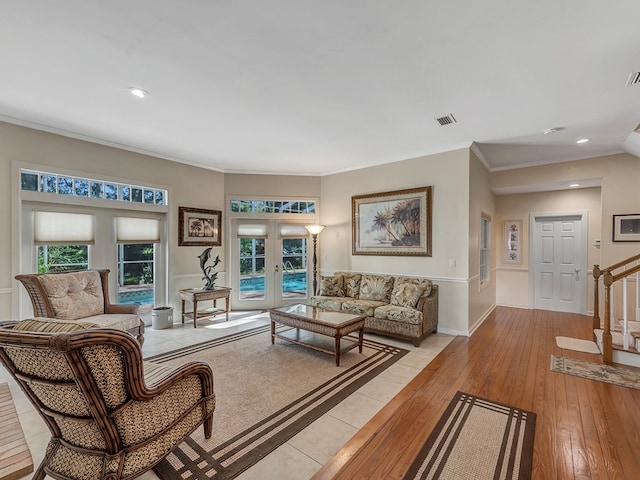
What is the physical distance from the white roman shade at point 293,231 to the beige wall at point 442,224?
4.01 feet

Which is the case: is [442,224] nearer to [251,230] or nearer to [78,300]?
[251,230]

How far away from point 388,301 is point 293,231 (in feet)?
8.28

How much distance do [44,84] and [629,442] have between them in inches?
223

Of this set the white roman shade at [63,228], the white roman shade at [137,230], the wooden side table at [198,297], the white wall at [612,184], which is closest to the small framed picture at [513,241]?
the white wall at [612,184]

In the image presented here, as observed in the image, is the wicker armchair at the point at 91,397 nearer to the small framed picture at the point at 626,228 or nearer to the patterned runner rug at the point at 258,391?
the patterned runner rug at the point at 258,391

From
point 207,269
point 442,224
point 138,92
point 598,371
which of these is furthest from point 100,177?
point 598,371

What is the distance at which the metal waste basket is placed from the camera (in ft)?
15.5

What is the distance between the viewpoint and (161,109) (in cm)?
330

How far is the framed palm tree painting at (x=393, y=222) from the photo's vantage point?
15.8 feet

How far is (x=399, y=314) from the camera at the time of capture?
13.4 feet

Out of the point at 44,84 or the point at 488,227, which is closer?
the point at 44,84

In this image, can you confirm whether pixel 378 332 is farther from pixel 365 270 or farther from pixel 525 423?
pixel 525 423

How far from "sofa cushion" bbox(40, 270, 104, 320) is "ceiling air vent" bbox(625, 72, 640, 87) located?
596cm

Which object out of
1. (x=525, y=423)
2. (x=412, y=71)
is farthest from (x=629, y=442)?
(x=412, y=71)
